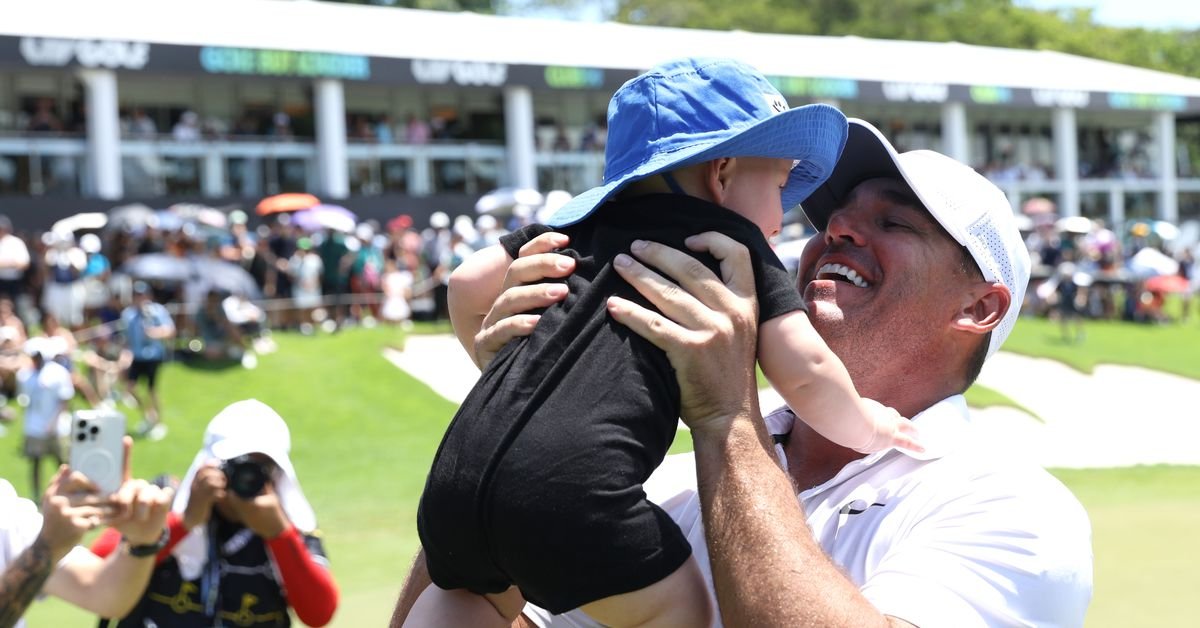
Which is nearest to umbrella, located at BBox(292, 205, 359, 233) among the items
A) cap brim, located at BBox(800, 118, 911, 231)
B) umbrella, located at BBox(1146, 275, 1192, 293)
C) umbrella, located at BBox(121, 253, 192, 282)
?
umbrella, located at BBox(121, 253, 192, 282)

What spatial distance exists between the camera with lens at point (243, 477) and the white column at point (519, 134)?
1154 inches

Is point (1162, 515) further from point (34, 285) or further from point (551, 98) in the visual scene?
point (551, 98)

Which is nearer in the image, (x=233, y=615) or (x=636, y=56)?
(x=233, y=615)

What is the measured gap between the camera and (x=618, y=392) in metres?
2.37

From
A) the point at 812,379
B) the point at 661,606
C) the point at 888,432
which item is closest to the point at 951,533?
the point at 888,432

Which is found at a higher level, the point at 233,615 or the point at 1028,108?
the point at 1028,108

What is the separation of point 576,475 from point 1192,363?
2474 cm

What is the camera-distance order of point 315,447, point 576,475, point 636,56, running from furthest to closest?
point 636,56 < point 315,447 < point 576,475

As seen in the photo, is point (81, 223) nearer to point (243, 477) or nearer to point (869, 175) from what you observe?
point (243, 477)

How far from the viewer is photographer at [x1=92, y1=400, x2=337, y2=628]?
15.4 feet

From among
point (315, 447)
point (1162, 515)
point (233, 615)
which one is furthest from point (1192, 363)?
point (233, 615)

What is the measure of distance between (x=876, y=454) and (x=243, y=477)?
2725 millimetres

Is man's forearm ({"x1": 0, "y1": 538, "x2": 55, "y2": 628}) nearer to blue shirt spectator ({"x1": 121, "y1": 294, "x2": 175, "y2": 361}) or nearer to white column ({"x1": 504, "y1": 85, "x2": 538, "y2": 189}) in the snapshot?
blue shirt spectator ({"x1": 121, "y1": 294, "x2": 175, "y2": 361})

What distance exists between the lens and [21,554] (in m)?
3.98
